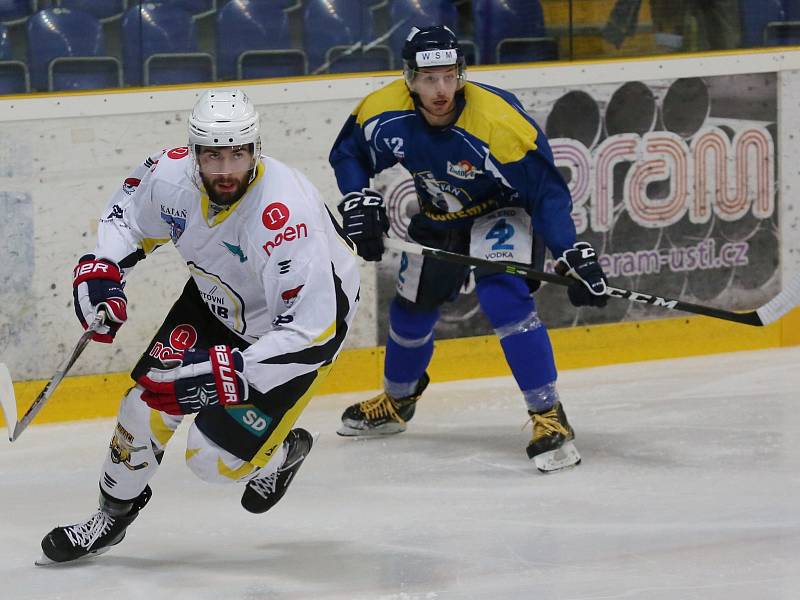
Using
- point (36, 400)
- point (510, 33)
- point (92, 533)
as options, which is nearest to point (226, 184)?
point (36, 400)

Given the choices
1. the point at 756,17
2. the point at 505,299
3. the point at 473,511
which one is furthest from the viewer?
the point at 756,17

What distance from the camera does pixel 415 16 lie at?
4492mm

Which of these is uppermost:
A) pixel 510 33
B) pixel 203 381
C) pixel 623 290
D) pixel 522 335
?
pixel 510 33

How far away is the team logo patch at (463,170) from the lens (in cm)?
352

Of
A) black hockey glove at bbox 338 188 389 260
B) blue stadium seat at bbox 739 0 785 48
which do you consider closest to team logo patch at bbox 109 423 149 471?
black hockey glove at bbox 338 188 389 260

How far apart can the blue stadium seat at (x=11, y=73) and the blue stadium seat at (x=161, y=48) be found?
283mm

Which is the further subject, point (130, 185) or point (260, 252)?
point (130, 185)

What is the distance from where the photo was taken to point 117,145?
4.04 m

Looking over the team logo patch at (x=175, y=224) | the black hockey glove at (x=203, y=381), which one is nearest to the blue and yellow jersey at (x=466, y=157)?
the team logo patch at (x=175, y=224)

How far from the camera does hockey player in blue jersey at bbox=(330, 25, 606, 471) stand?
3.43m

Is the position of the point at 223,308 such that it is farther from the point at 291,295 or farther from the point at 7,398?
the point at 7,398

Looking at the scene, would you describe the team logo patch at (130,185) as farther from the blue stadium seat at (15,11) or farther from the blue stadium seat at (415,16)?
the blue stadium seat at (415,16)

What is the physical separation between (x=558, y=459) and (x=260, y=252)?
4.03 ft

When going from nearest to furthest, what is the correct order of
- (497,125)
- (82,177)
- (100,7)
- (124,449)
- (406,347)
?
(124,449)
(497,125)
(406,347)
(82,177)
(100,7)
